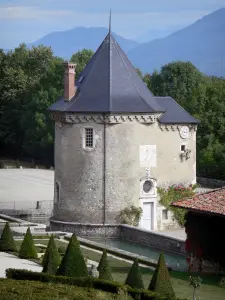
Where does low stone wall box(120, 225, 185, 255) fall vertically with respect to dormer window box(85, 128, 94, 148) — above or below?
below

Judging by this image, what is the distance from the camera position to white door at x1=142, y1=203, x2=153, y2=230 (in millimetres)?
55094

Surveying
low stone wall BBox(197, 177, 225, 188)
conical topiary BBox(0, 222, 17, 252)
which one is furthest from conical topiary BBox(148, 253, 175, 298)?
low stone wall BBox(197, 177, 225, 188)

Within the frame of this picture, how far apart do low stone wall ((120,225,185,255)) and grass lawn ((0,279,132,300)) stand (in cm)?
1513

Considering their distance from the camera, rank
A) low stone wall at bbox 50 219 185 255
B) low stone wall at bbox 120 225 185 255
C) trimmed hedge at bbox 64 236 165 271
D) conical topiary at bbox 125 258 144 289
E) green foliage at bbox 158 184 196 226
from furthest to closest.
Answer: green foliage at bbox 158 184 196 226 < low stone wall at bbox 50 219 185 255 < low stone wall at bbox 120 225 185 255 < trimmed hedge at bbox 64 236 165 271 < conical topiary at bbox 125 258 144 289

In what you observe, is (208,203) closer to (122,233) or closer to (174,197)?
(122,233)

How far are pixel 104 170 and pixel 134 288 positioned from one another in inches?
873

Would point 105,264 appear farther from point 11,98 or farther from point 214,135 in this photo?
point 11,98

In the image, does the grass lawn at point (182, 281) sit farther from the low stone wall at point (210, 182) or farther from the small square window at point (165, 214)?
the low stone wall at point (210, 182)

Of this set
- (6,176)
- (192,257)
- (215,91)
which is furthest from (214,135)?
(192,257)

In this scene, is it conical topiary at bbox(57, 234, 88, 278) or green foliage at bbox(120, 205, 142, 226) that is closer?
conical topiary at bbox(57, 234, 88, 278)

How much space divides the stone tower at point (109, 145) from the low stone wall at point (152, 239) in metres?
1.40

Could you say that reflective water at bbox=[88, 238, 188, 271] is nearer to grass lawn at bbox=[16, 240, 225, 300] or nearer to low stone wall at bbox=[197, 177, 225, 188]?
grass lawn at bbox=[16, 240, 225, 300]

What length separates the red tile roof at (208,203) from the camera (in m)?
38.6

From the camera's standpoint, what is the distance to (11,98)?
10188 cm
